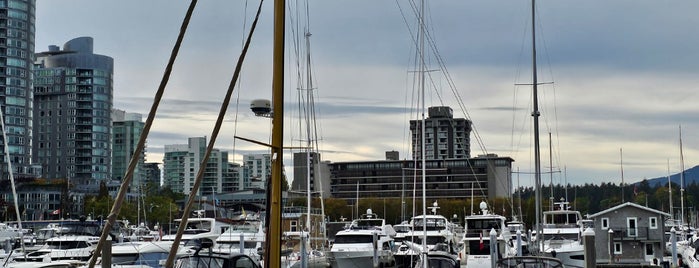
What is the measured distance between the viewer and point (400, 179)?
183 metres

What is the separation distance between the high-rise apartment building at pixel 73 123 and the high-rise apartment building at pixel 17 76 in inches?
821

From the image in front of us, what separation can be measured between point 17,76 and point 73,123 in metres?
34.0

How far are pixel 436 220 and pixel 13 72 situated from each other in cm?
12488

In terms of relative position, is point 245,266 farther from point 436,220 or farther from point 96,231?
point 436,220

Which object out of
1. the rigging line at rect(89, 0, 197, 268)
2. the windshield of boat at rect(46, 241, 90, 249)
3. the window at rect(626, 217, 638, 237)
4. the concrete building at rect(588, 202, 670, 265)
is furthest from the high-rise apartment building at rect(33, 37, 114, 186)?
the rigging line at rect(89, 0, 197, 268)

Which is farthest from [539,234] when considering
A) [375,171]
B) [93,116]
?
[93,116]

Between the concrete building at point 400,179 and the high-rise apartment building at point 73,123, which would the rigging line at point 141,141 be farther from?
the high-rise apartment building at point 73,123

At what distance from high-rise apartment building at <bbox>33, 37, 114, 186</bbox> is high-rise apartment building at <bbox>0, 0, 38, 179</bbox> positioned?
20847mm

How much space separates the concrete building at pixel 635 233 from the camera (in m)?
53.0

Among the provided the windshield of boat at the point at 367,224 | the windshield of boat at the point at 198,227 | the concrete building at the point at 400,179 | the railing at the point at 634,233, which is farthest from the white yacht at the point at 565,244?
the concrete building at the point at 400,179

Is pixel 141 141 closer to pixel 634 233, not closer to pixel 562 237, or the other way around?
A: pixel 562 237

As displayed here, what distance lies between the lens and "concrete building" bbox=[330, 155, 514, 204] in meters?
167

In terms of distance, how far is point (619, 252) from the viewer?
5369 cm

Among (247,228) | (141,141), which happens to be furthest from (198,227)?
(141,141)
